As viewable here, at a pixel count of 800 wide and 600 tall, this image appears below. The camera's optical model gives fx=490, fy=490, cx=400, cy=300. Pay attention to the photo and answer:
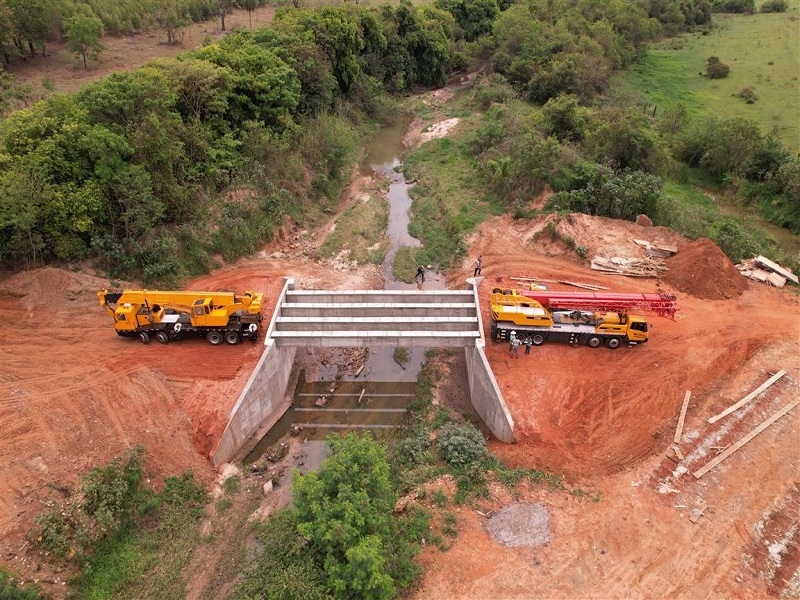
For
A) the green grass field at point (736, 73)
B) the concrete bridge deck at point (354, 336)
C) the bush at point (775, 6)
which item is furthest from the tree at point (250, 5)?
the bush at point (775, 6)

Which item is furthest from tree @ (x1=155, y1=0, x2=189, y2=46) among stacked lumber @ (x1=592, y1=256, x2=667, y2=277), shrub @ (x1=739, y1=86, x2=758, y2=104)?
shrub @ (x1=739, y1=86, x2=758, y2=104)

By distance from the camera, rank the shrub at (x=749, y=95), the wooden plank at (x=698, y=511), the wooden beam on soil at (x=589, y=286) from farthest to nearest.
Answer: the shrub at (x=749, y=95), the wooden beam on soil at (x=589, y=286), the wooden plank at (x=698, y=511)

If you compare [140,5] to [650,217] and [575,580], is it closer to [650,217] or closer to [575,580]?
[650,217]

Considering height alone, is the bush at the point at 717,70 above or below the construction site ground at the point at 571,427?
above

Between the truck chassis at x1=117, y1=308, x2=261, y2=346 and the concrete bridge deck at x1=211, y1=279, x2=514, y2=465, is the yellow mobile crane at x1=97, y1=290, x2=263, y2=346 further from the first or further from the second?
the concrete bridge deck at x1=211, y1=279, x2=514, y2=465

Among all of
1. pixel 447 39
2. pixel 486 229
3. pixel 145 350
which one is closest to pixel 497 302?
pixel 486 229

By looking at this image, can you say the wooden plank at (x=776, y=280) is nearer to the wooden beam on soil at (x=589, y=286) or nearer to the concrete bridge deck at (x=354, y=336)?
the wooden beam on soil at (x=589, y=286)

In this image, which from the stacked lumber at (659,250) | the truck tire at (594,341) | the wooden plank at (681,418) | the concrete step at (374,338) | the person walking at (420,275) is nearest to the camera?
the wooden plank at (681,418)
